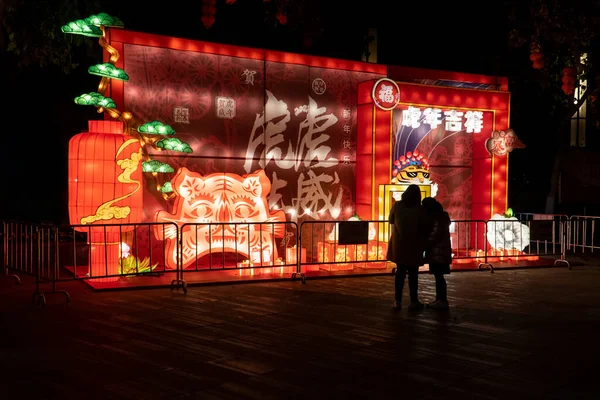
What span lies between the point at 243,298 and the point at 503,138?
28.6 feet

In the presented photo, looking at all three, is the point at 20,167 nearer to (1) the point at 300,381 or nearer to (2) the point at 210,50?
(2) the point at 210,50

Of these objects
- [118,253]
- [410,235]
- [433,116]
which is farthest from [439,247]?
[433,116]

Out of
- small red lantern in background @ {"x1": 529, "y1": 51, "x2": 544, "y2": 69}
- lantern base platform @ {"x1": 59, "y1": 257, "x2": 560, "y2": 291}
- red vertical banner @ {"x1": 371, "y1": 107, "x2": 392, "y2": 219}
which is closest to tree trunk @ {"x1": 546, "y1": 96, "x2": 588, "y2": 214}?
lantern base platform @ {"x1": 59, "y1": 257, "x2": 560, "y2": 291}

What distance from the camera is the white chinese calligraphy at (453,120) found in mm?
14961

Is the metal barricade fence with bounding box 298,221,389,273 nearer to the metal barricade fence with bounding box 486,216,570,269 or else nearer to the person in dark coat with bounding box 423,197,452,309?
the metal barricade fence with bounding box 486,216,570,269

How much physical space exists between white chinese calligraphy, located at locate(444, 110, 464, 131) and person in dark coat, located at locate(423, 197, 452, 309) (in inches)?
288

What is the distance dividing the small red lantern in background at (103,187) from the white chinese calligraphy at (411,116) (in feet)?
21.7

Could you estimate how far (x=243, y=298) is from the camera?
29.0 feet

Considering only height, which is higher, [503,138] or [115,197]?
[503,138]

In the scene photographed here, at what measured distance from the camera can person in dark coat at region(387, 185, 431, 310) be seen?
782 centimetres

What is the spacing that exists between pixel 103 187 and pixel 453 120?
8638 millimetres

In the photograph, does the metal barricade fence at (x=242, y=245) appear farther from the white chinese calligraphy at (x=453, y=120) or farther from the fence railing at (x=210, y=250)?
the white chinese calligraphy at (x=453, y=120)

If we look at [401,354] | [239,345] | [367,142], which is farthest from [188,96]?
[401,354]

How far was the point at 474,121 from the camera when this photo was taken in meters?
15.2
